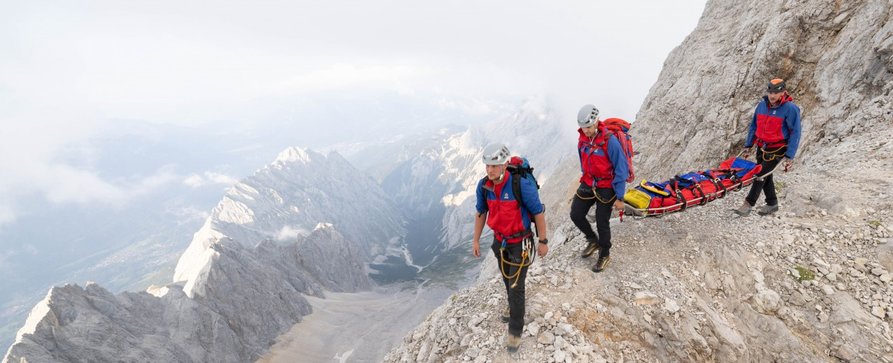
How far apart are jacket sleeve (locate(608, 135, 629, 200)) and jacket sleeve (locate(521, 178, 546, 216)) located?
2264mm

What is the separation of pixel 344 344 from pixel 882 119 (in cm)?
9544

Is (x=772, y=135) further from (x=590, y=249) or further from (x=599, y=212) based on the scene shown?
(x=590, y=249)

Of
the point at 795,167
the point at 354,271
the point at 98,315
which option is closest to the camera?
the point at 795,167

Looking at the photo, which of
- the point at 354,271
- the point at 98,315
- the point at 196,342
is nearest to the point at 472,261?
the point at 354,271

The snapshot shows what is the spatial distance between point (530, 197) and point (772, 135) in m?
7.79

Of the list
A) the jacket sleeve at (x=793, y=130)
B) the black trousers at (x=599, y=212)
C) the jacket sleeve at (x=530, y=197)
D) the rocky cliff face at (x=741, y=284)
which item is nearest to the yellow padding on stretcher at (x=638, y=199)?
the rocky cliff face at (x=741, y=284)

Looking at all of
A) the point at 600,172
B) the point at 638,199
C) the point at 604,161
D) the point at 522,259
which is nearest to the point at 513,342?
the point at 522,259

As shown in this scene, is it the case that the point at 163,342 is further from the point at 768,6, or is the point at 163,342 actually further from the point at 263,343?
the point at 768,6

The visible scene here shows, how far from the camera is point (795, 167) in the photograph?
13117 millimetres

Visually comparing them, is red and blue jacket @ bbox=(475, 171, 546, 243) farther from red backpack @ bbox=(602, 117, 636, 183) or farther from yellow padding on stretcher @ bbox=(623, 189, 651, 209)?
yellow padding on stretcher @ bbox=(623, 189, 651, 209)

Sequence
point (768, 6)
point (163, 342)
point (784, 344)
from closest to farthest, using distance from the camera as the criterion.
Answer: point (784, 344) → point (768, 6) → point (163, 342)

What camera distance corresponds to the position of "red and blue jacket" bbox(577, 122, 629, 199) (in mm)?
7898

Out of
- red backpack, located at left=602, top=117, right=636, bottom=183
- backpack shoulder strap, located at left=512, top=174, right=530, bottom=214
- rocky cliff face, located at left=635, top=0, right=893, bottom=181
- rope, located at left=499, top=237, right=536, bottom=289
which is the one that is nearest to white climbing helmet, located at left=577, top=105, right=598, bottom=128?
red backpack, located at left=602, top=117, right=636, bottom=183

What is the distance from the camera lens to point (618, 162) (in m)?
7.88
